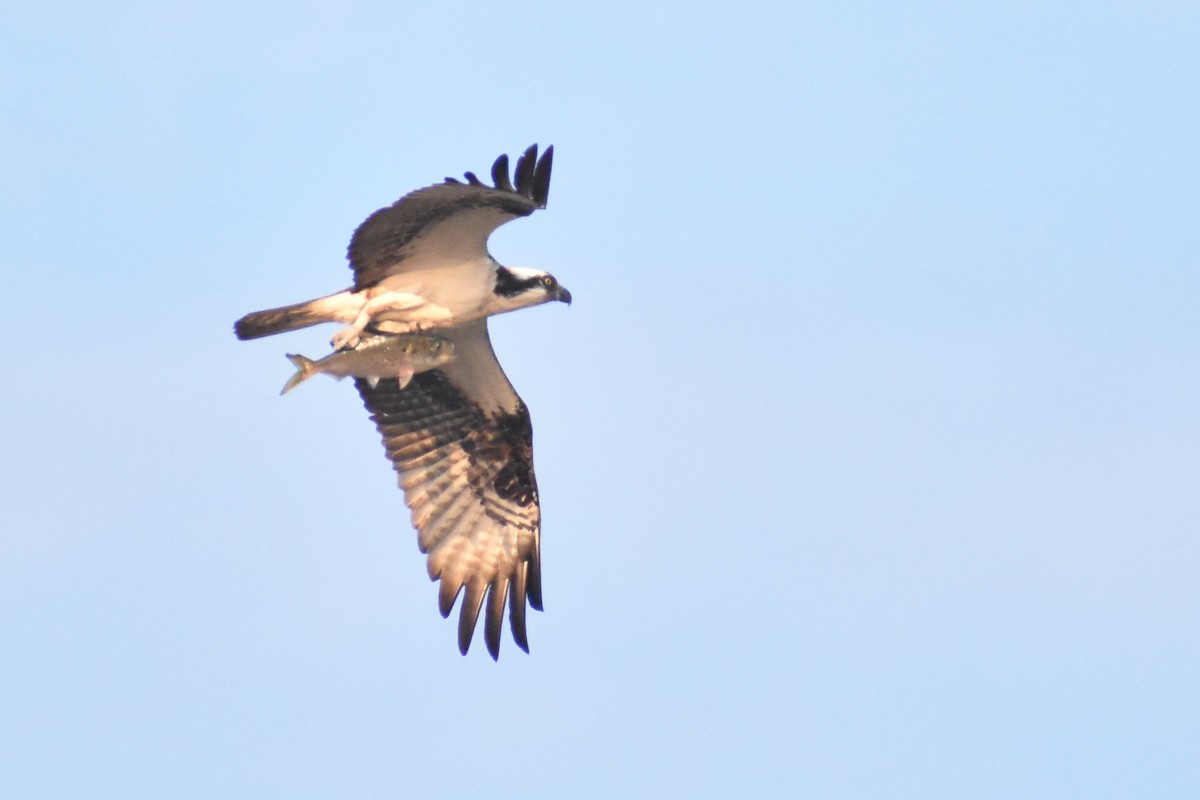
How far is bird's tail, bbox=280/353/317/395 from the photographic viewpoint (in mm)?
13914

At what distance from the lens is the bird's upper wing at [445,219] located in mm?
13469

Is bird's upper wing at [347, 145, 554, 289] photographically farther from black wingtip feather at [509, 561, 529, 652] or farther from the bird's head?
black wingtip feather at [509, 561, 529, 652]

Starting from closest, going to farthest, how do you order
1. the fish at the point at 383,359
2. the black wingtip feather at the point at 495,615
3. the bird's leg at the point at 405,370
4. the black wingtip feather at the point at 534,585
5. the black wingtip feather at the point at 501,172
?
the black wingtip feather at the point at 501,172 → the fish at the point at 383,359 → the bird's leg at the point at 405,370 → the black wingtip feather at the point at 495,615 → the black wingtip feather at the point at 534,585

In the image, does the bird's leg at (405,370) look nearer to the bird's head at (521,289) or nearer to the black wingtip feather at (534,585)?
the bird's head at (521,289)

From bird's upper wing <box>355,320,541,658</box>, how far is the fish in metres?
0.52

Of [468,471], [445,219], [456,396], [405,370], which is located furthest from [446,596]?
[445,219]

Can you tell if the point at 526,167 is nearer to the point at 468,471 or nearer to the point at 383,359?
the point at 383,359

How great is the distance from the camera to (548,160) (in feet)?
44.4

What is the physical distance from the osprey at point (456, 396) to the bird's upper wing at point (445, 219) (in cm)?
1

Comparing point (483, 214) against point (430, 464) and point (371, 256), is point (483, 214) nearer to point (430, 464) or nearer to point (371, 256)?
point (371, 256)

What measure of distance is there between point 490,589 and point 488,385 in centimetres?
174

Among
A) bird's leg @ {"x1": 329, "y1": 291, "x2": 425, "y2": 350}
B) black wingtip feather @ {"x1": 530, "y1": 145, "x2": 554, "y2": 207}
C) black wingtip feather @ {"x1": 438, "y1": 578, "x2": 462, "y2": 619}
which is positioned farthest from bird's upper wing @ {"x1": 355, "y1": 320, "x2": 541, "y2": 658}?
black wingtip feather @ {"x1": 530, "y1": 145, "x2": 554, "y2": 207}

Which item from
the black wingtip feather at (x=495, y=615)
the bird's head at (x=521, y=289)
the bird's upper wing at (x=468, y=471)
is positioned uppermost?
the bird's head at (x=521, y=289)

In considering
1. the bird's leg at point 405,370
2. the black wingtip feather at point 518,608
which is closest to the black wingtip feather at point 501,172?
the bird's leg at point 405,370
